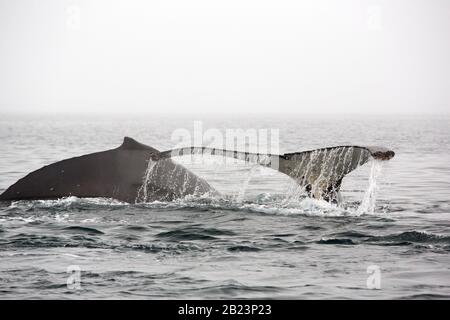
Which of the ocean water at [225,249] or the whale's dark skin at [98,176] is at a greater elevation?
the whale's dark skin at [98,176]

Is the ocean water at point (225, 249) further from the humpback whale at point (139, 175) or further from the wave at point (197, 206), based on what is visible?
the humpback whale at point (139, 175)

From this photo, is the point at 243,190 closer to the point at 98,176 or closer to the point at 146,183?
the point at 146,183

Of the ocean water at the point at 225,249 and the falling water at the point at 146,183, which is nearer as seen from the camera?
the ocean water at the point at 225,249

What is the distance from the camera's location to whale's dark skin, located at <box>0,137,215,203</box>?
36.2ft

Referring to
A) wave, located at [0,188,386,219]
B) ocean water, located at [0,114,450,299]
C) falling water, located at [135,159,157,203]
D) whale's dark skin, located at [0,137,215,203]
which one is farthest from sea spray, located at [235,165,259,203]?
falling water, located at [135,159,157,203]

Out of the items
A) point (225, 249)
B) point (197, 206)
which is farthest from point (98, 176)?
point (225, 249)

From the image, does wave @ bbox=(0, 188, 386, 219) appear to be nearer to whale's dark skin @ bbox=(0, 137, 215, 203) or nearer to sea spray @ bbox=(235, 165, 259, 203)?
whale's dark skin @ bbox=(0, 137, 215, 203)

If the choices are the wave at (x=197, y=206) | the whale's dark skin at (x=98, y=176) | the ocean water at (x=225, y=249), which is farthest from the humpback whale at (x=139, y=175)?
the ocean water at (x=225, y=249)

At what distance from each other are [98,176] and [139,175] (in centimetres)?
58

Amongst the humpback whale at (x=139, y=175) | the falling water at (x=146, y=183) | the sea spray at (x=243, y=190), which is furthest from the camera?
the sea spray at (x=243, y=190)

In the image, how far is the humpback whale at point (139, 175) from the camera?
33.4 ft
